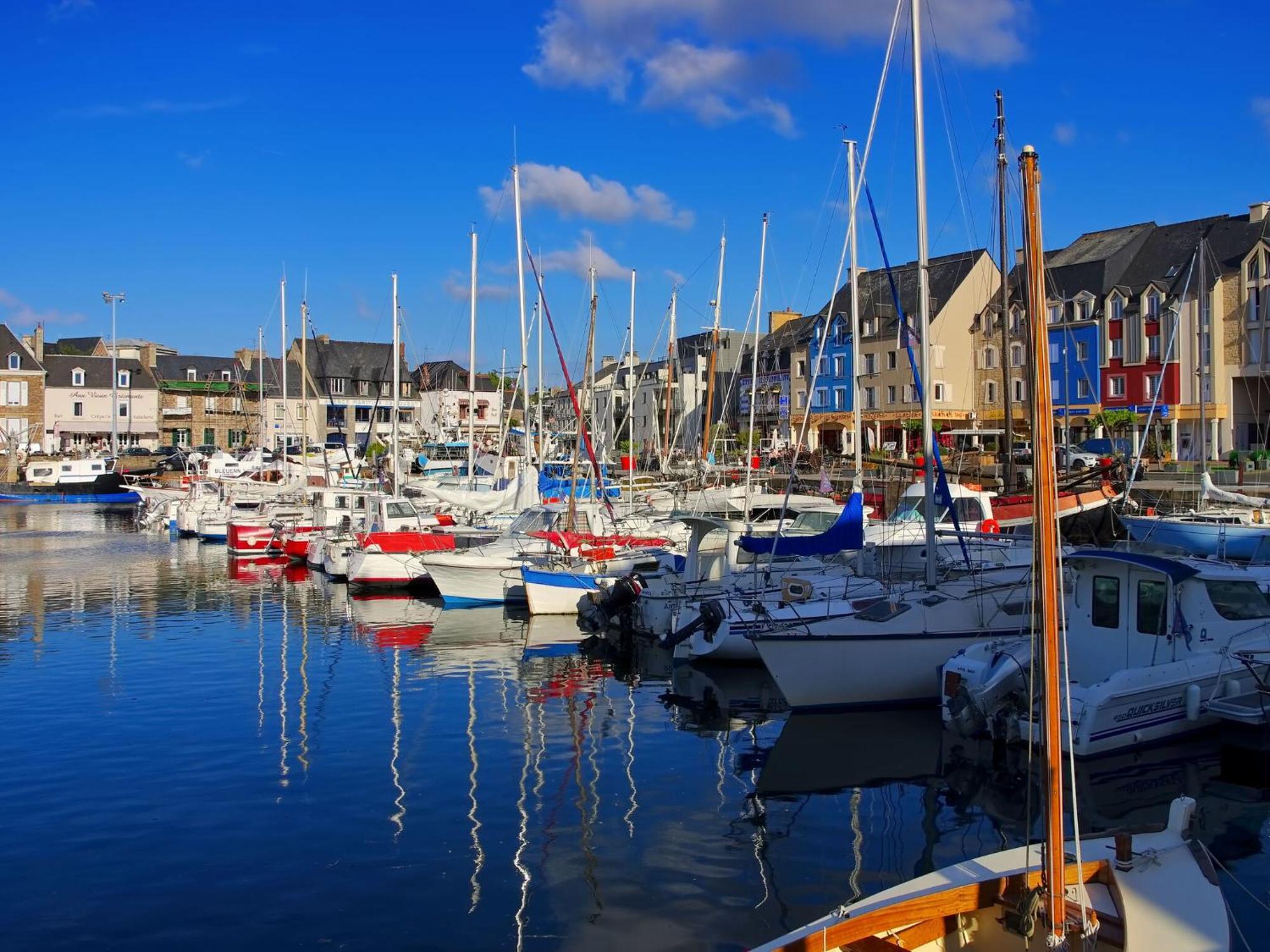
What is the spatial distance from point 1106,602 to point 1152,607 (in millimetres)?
731

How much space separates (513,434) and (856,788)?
64.7m

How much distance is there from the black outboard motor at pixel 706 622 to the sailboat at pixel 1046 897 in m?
14.7

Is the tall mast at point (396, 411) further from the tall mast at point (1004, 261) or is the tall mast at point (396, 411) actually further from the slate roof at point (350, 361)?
the slate roof at point (350, 361)

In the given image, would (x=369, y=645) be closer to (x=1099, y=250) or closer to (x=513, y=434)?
(x=513, y=434)

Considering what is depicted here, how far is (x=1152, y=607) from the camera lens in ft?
61.0

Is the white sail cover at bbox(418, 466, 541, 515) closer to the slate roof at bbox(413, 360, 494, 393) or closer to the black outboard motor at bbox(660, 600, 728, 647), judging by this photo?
the black outboard motor at bbox(660, 600, 728, 647)

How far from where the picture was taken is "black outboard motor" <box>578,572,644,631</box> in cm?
2906

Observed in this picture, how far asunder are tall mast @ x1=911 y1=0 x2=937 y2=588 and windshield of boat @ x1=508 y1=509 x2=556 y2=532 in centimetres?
1720

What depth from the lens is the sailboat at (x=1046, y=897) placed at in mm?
8750

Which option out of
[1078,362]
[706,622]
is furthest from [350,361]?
[706,622]

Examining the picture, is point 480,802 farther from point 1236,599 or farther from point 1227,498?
point 1227,498

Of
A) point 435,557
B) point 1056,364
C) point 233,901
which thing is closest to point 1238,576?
point 233,901

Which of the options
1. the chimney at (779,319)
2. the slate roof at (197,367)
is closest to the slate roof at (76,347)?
the slate roof at (197,367)

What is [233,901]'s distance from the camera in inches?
488
